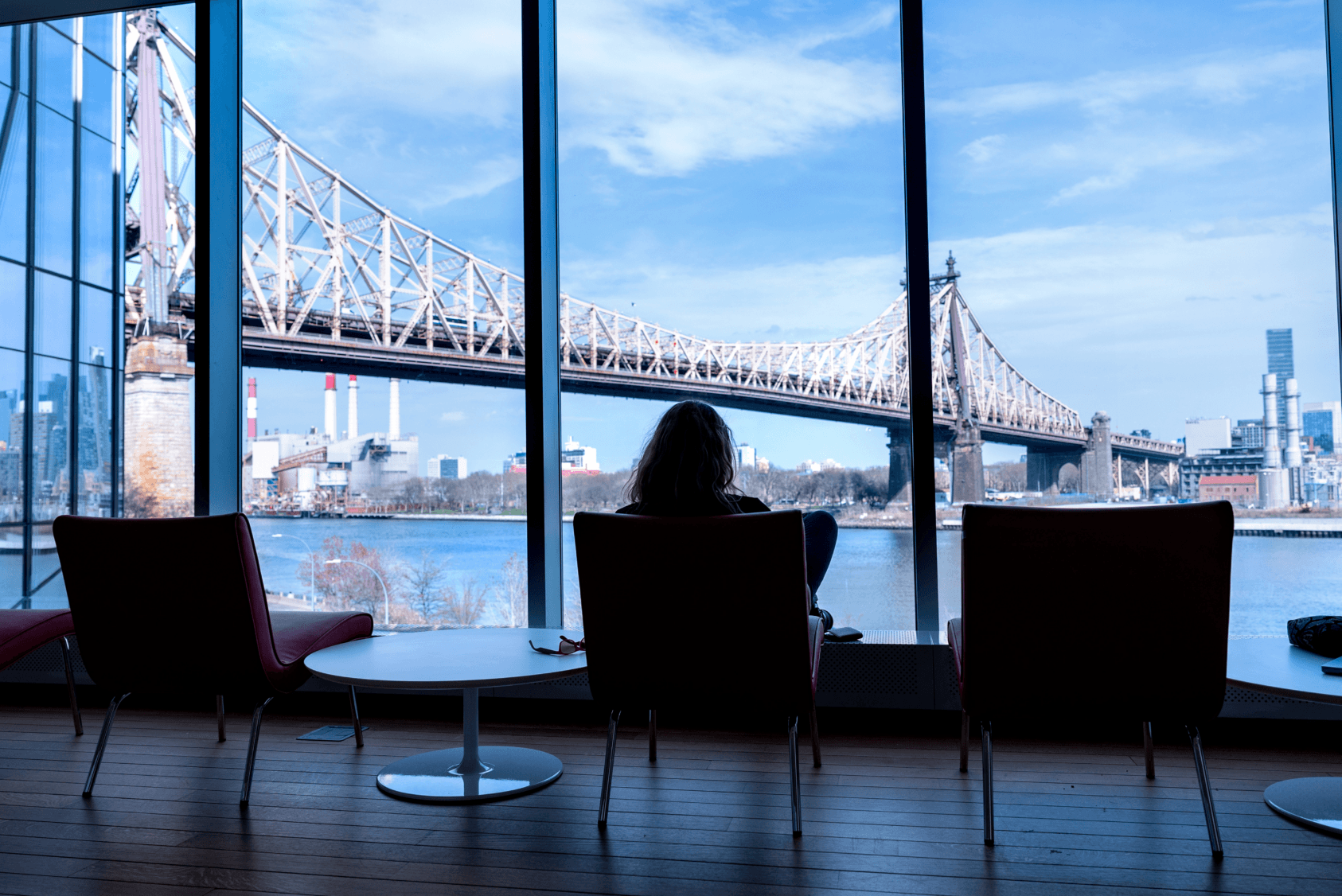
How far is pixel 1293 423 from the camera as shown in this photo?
2688 millimetres

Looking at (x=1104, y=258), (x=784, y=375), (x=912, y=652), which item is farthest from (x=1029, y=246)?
(x=912, y=652)

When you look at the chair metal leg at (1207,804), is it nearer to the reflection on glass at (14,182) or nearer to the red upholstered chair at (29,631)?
the red upholstered chair at (29,631)

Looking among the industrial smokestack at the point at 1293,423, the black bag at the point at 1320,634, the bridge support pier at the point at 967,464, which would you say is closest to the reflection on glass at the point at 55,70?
the bridge support pier at the point at 967,464

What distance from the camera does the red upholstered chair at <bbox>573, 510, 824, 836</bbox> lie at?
4.71ft

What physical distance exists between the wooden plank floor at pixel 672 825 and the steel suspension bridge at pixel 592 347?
112cm

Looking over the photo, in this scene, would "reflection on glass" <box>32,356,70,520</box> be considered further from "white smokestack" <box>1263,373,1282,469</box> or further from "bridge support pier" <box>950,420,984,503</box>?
"white smokestack" <box>1263,373,1282,469</box>

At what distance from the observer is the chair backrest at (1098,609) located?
134cm

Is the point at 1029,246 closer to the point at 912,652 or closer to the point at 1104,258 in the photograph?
the point at 1104,258

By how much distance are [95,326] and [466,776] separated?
3.10 meters

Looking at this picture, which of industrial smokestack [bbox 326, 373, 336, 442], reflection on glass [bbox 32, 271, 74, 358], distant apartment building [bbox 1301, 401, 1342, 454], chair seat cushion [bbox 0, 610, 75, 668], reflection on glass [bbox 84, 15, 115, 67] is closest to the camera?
chair seat cushion [bbox 0, 610, 75, 668]

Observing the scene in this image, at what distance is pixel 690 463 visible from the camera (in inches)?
66.2

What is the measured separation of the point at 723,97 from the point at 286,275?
501 cm

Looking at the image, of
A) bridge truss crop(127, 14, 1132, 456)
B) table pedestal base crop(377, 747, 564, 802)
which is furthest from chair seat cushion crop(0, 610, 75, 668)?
bridge truss crop(127, 14, 1132, 456)

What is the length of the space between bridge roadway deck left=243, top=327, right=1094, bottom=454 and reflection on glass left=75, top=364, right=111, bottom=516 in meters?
1.54
